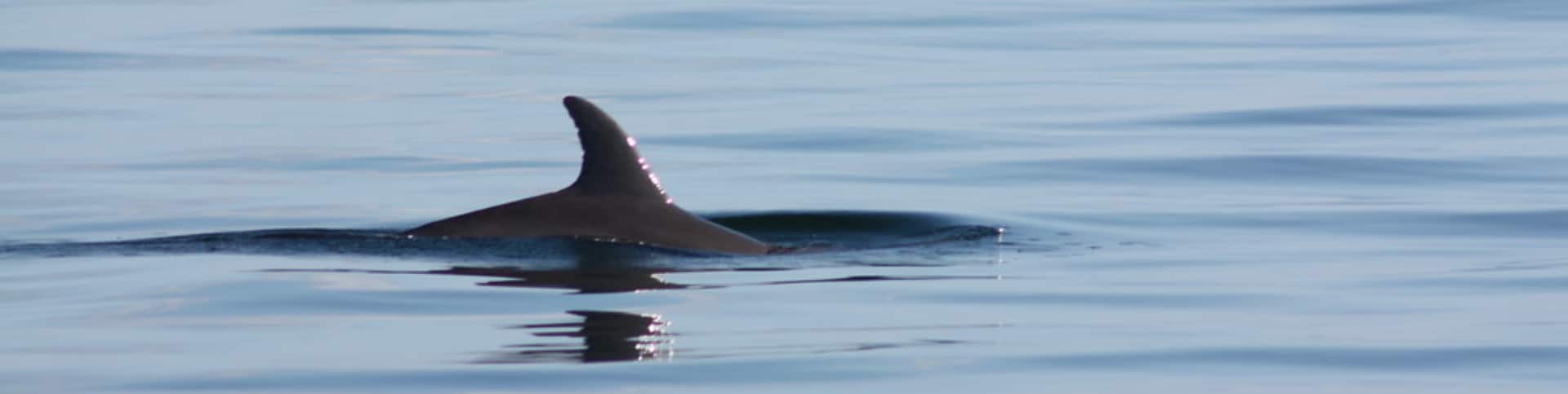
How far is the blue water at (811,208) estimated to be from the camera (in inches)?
353

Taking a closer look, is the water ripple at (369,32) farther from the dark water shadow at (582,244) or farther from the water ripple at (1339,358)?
the water ripple at (1339,358)

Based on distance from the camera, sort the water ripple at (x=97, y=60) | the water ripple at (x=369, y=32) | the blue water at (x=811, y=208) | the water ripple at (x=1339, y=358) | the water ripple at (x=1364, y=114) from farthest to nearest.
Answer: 1. the water ripple at (x=369, y=32)
2. the water ripple at (x=97, y=60)
3. the water ripple at (x=1364, y=114)
4. the blue water at (x=811, y=208)
5. the water ripple at (x=1339, y=358)

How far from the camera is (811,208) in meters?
15.0

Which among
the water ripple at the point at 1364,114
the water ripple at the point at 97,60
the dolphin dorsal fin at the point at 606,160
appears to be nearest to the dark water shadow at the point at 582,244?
the dolphin dorsal fin at the point at 606,160

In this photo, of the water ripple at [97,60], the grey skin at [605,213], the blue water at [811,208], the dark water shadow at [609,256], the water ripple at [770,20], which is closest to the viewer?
the blue water at [811,208]

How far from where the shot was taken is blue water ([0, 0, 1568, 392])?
8.98 m

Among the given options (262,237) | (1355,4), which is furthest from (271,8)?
(262,237)

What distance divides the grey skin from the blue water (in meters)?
0.13

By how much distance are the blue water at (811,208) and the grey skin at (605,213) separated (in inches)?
4.9

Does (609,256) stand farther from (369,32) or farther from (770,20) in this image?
(770,20)

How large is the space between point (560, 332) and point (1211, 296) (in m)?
2.89

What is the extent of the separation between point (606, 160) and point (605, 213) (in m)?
0.31

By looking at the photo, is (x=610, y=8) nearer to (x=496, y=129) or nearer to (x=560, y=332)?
(x=496, y=129)

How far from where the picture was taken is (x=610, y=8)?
38.3 meters
